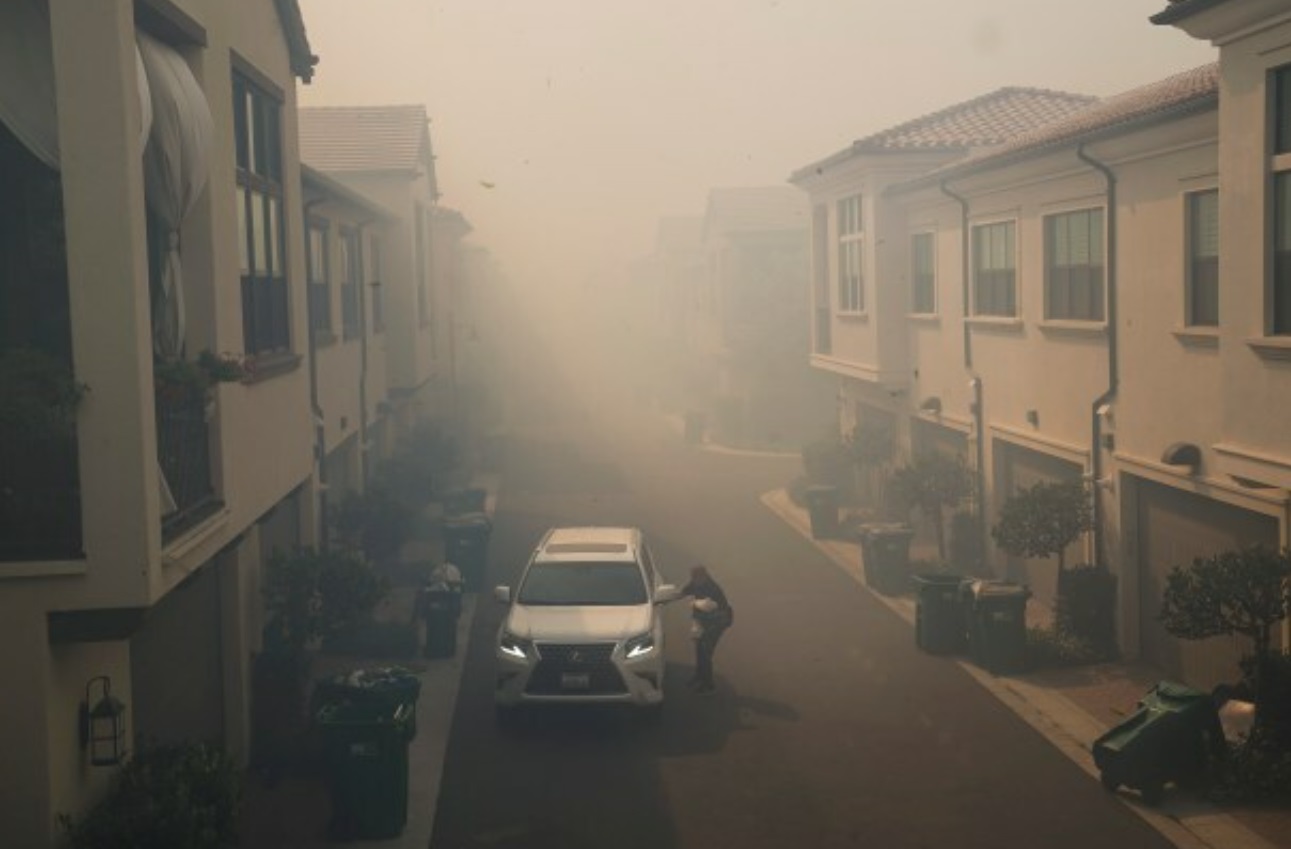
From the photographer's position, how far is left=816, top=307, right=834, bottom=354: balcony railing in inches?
1323

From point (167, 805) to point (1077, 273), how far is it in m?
14.7

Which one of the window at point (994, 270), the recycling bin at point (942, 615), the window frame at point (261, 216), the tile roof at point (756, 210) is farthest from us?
the tile roof at point (756, 210)

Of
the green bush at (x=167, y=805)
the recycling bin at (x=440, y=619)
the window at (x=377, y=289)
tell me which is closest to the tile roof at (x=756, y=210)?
the window at (x=377, y=289)

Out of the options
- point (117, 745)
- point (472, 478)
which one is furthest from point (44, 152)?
point (472, 478)

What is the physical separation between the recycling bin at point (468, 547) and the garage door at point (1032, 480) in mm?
8300

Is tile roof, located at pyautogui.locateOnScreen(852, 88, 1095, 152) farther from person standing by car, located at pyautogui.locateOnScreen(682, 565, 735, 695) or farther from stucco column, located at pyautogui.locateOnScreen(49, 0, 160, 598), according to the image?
stucco column, located at pyautogui.locateOnScreen(49, 0, 160, 598)

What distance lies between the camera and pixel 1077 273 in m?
20.3

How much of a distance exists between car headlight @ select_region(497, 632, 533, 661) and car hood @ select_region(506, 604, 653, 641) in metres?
0.05

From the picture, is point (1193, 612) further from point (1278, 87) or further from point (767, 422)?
point (767, 422)

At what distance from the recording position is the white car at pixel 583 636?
15.8 meters

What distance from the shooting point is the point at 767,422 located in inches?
1939

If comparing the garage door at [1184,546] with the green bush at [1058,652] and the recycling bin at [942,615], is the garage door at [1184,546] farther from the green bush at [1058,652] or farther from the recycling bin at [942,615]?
the recycling bin at [942,615]

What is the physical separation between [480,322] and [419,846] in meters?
64.4

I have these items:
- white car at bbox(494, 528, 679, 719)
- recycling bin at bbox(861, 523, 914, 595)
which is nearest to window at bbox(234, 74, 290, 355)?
white car at bbox(494, 528, 679, 719)
